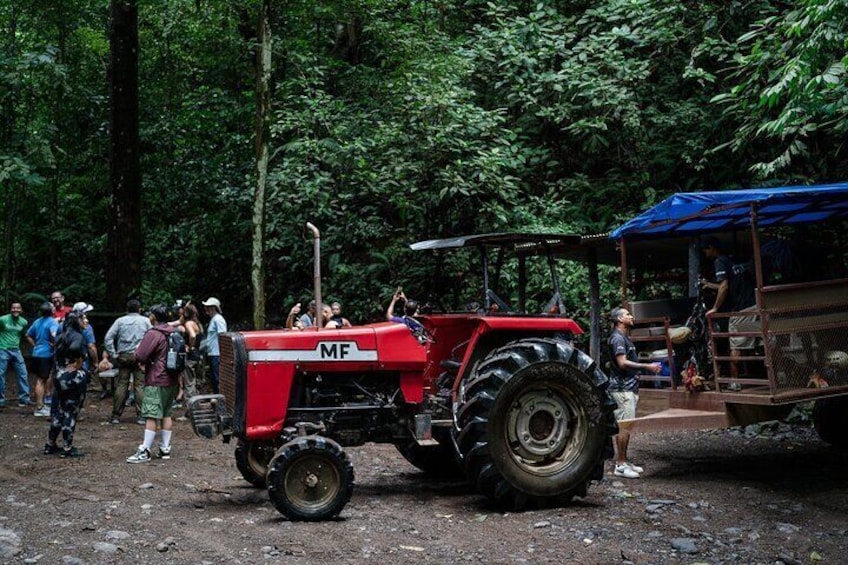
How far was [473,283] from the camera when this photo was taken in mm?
16594

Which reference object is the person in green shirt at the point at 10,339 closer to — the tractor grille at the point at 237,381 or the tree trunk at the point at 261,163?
the tree trunk at the point at 261,163

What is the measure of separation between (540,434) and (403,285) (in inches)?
368

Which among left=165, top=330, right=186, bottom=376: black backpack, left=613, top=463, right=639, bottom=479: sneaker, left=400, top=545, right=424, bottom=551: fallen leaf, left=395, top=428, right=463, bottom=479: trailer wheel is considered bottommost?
left=400, top=545, right=424, bottom=551: fallen leaf

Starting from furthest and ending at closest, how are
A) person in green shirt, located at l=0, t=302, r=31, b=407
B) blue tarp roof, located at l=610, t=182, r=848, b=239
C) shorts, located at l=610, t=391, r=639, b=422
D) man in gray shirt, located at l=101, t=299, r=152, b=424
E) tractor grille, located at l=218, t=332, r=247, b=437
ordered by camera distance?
person in green shirt, located at l=0, t=302, r=31, b=407 < man in gray shirt, located at l=101, t=299, r=152, b=424 < shorts, located at l=610, t=391, r=639, b=422 < blue tarp roof, located at l=610, t=182, r=848, b=239 < tractor grille, located at l=218, t=332, r=247, b=437

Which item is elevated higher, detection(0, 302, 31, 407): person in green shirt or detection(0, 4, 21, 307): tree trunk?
detection(0, 4, 21, 307): tree trunk

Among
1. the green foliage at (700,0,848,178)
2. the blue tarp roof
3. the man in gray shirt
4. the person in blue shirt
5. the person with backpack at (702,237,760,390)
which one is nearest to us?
the blue tarp roof

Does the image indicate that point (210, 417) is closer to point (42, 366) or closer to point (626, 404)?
point (626, 404)

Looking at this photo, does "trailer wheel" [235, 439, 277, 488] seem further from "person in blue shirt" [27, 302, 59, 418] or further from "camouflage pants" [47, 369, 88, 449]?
"person in blue shirt" [27, 302, 59, 418]

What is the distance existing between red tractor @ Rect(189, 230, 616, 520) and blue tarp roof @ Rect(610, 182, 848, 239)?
1.76 meters

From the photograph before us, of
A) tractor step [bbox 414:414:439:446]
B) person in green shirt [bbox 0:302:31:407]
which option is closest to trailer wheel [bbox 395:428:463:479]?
tractor step [bbox 414:414:439:446]

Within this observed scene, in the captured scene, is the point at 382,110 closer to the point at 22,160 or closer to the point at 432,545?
the point at 22,160

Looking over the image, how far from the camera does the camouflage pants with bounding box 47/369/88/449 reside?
34.7ft

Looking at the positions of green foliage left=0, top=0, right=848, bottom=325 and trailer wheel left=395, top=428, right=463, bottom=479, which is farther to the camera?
green foliage left=0, top=0, right=848, bottom=325

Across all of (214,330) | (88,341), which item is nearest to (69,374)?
(214,330)
